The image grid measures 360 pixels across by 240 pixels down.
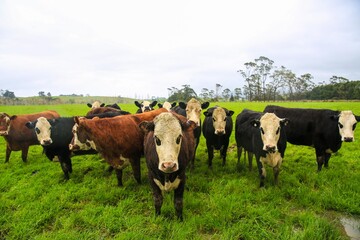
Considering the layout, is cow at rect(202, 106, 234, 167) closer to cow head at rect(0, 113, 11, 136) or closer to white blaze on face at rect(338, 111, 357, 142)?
white blaze on face at rect(338, 111, 357, 142)

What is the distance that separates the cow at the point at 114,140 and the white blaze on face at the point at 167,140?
6.15ft


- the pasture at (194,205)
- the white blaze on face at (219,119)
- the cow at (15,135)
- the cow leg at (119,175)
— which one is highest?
the white blaze on face at (219,119)

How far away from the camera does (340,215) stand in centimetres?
395

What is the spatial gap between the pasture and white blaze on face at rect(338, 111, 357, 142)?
0.89 m

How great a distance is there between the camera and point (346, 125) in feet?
19.2

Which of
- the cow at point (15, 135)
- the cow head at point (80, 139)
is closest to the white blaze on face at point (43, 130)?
the cow head at point (80, 139)

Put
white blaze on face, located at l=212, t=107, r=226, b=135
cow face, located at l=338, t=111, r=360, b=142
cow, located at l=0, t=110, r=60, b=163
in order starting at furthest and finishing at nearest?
cow, located at l=0, t=110, r=60, b=163 → white blaze on face, located at l=212, t=107, r=226, b=135 → cow face, located at l=338, t=111, r=360, b=142

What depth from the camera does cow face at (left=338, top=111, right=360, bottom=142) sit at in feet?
18.8

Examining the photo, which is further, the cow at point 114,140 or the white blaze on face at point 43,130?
the white blaze on face at point 43,130

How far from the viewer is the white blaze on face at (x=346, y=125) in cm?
573

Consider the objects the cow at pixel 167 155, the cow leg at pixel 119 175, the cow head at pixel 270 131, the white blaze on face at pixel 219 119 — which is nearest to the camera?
the cow at pixel 167 155

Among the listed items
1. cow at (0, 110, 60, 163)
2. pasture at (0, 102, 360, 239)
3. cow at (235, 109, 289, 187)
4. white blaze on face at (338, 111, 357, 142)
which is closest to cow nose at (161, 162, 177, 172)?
pasture at (0, 102, 360, 239)

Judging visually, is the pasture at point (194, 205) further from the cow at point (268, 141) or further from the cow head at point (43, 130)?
the cow head at point (43, 130)

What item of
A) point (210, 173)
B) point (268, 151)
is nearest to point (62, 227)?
point (210, 173)
